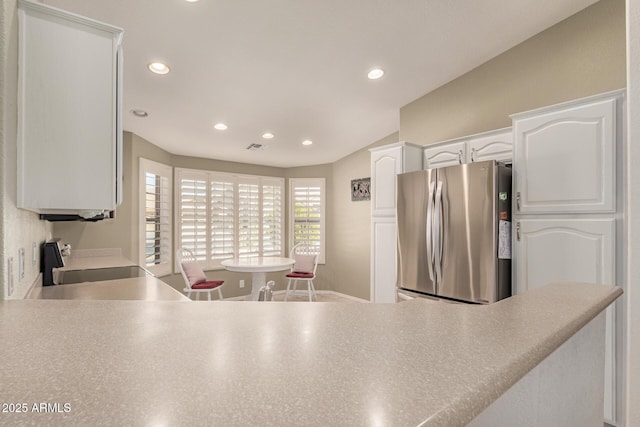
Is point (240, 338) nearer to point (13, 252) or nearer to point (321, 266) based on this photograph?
point (13, 252)

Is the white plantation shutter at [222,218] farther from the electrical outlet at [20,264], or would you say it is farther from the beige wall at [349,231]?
the electrical outlet at [20,264]

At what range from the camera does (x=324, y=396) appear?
388mm

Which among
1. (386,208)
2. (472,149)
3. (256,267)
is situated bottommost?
(256,267)

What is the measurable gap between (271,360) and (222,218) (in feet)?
16.3

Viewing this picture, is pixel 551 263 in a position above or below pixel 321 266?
above

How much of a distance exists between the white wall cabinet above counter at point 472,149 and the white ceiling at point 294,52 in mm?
727

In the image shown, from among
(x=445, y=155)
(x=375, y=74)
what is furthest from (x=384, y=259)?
(x=375, y=74)

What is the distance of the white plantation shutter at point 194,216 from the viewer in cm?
480

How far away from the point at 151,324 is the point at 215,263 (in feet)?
15.2

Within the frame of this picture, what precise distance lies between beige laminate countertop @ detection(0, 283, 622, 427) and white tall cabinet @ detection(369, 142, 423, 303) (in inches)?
95.6

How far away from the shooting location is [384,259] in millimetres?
3336

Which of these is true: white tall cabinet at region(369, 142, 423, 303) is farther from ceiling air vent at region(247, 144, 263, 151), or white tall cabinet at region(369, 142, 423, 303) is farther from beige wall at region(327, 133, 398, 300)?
ceiling air vent at region(247, 144, 263, 151)

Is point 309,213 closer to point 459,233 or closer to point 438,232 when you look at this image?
point 438,232

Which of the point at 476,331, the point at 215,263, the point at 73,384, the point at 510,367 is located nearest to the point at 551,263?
the point at 476,331
